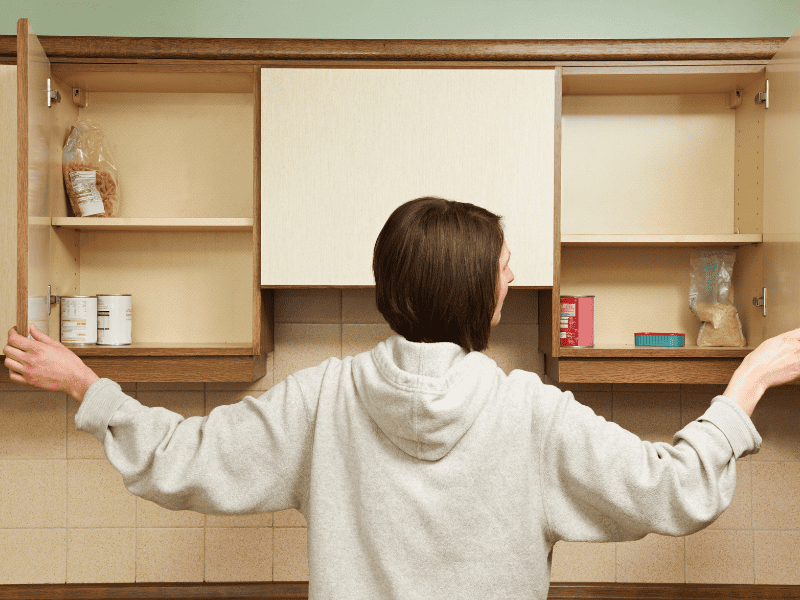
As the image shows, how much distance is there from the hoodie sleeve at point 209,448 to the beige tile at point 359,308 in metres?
0.77

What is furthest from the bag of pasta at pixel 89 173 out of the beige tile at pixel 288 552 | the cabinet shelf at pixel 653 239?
the cabinet shelf at pixel 653 239

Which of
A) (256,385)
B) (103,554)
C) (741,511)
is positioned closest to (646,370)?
(741,511)

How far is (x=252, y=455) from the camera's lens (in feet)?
2.38

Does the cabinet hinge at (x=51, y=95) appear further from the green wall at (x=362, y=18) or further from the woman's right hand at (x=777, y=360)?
the woman's right hand at (x=777, y=360)

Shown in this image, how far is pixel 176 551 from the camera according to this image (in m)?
1.50

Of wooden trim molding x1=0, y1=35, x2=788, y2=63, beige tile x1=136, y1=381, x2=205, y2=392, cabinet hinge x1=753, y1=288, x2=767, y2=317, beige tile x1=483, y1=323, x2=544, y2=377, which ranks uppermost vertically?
wooden trim molding x1=0, y1=35, x2=788, y2=63

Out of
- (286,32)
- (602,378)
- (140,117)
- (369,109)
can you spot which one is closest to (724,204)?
(602,378)

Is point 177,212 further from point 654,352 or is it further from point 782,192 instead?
point 782,192

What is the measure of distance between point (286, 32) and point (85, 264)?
29.5 inches

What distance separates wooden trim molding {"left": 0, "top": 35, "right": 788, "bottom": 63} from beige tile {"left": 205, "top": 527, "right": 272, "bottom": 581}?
1.10 metres

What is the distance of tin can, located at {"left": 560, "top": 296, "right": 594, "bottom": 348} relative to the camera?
4.32 ft

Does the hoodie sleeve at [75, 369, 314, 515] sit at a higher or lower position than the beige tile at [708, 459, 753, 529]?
higher

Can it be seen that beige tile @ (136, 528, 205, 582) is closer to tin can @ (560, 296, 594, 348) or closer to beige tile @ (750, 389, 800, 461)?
tin can @ (560, 296, 594, 348)

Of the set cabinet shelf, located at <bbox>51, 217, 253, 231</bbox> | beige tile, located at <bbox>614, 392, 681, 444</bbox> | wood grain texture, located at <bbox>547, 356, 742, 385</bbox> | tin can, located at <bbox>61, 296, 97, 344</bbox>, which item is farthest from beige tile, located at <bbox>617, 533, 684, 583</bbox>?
tin can, located at <bbox>61, 296, 97, 344</bbox>
